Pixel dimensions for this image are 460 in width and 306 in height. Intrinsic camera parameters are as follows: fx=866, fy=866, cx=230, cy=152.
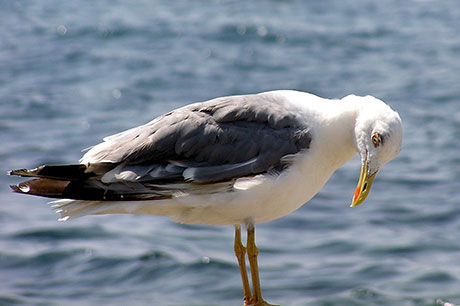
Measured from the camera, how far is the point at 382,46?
1474 centimetres

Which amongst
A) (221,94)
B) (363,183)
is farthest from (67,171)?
(221,94)

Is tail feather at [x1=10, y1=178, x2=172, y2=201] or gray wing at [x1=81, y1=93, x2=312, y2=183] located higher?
gray wing at [x1=81, y1=93, x2=312, y2=183]

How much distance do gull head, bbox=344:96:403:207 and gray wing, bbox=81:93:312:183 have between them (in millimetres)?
335

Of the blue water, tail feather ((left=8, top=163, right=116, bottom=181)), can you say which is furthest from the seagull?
the blue water

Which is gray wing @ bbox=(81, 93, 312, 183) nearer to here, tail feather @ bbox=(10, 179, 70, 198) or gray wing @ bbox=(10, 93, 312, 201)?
gray wing @ bbox=(10, 93, 312, 201)

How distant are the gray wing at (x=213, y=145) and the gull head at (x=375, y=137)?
0.33 meters

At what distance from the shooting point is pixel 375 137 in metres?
4.95

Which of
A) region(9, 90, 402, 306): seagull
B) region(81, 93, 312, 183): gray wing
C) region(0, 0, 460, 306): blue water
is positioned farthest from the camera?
region(0, 0, 460, 306): blue water

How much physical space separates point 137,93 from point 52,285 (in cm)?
529

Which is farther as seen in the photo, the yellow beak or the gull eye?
the yellow beak

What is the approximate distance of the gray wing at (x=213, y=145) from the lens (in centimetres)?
519

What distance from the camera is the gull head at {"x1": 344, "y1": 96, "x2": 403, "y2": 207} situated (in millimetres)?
4945

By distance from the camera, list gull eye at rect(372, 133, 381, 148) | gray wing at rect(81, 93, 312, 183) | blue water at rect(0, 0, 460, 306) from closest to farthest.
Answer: gull eye at rect(372, 133, 381, 148), gray wing at rect(81, 93, 312, 183), blue water at rect(0, 0, 460, 306)

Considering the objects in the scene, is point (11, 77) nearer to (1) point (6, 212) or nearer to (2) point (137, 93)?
(2) point (137, 93)
